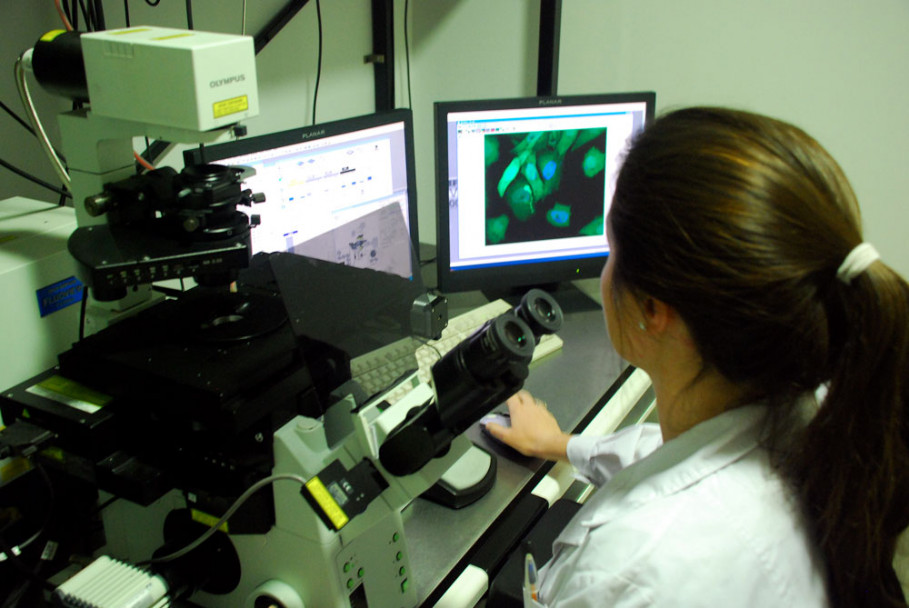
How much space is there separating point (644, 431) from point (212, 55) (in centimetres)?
87

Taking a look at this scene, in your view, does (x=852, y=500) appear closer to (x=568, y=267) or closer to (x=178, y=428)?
(x=178, y=428)

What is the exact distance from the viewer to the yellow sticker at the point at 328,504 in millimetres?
691

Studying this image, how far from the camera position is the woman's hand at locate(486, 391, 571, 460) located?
121cm

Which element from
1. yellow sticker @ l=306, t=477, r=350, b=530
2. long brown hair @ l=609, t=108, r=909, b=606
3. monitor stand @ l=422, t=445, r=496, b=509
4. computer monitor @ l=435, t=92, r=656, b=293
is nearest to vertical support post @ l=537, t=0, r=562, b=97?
computer monitor @ l=435, t=92, r=656, b=293

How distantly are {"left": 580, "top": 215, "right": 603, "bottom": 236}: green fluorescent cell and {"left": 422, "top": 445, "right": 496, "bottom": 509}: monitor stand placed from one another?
2.46 feet

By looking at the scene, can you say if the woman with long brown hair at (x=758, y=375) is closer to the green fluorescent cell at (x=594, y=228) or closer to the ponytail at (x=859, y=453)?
the ponytail at (x=859, y=453)

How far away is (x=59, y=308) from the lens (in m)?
1.01

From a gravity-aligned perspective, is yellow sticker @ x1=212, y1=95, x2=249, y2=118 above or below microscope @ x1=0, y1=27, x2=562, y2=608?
above

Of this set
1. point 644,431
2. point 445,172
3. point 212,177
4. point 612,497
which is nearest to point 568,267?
point 445,172

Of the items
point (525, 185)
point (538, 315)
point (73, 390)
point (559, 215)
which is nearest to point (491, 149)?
point (525, 185)

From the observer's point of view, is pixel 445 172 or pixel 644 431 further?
pixel 445 172

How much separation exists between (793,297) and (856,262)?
7 cm

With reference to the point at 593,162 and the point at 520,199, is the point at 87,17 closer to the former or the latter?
the point at 520,199

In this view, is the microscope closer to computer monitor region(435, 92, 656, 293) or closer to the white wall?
computer monitor region(435, 92, 656, 293)
